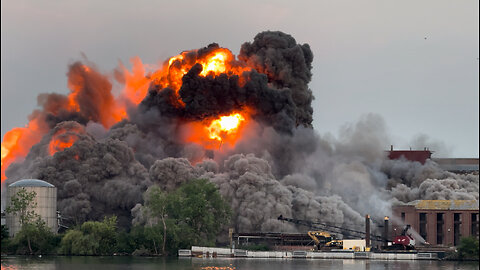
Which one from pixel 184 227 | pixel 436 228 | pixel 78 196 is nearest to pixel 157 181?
pixel 78 196

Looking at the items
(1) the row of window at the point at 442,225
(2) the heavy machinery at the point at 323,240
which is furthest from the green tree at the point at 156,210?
(1) the row of window at the point at 442,225

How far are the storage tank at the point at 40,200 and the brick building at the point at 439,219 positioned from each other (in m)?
48.2

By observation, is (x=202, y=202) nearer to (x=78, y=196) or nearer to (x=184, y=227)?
(x=184, y=227)

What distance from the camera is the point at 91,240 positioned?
166 m

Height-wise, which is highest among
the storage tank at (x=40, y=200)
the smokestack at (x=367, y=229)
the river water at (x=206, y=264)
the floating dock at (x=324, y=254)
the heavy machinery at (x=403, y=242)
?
the storage tank at (x=40, y=200)

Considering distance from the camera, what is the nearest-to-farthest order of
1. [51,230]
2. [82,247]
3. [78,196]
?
1. [82,247]
2. [51,230]
3. [78,196]

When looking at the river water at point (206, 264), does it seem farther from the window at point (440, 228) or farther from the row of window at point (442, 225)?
the window at point (440, 228)

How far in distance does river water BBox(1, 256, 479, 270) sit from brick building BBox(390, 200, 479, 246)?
1667 cm

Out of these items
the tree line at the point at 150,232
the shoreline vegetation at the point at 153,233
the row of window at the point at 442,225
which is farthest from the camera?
the row of window at the point at 442,225

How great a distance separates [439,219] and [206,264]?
47.1m

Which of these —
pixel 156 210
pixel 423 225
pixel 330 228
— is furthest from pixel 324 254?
pixel 156 210

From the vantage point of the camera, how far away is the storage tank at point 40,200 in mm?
178875

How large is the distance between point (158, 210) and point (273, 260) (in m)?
16.3

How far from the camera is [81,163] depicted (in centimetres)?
19675
